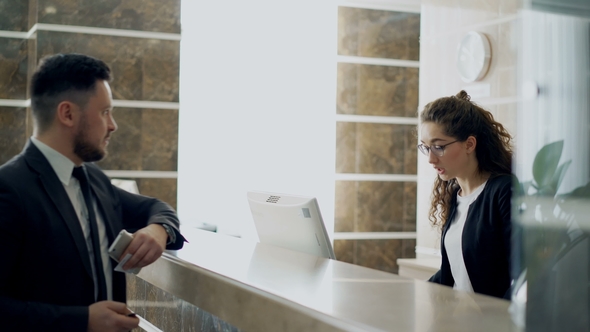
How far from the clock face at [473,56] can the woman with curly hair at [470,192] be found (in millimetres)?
1813

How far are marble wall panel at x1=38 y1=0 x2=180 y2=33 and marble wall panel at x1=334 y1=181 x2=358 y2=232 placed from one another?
2.10 metres

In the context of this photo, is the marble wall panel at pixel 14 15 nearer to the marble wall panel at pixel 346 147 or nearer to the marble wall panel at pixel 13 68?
the marble wall panel at pixel 13 68

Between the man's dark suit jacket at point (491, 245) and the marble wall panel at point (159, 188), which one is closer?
the man's dark suit jacket at point (491, 245)

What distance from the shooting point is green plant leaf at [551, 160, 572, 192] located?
0.59m

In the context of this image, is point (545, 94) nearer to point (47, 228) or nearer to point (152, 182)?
point (47, 228)

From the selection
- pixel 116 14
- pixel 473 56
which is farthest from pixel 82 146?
pixel 116 14

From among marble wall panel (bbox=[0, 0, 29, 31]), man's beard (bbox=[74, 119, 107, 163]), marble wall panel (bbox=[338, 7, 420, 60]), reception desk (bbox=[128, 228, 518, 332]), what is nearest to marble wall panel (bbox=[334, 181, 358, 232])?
marble wall panel (bbox=[338, 7, 420, 60])

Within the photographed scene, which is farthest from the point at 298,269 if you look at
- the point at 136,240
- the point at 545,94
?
the point at 545,94

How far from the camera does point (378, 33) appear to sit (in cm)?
640

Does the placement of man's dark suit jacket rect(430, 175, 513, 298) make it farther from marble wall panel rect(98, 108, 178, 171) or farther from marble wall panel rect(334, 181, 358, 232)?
marble wall panel rect(334, 181, 358, 232)

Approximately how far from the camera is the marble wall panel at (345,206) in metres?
6.34

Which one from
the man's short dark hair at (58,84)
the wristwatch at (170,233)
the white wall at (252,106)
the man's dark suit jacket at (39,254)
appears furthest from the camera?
the white wall at (252,106)

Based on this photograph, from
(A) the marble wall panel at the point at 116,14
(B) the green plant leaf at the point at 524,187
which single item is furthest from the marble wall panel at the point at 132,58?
(B) the green plant leaf at the point at 524,187

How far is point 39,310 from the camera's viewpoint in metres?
1.61
